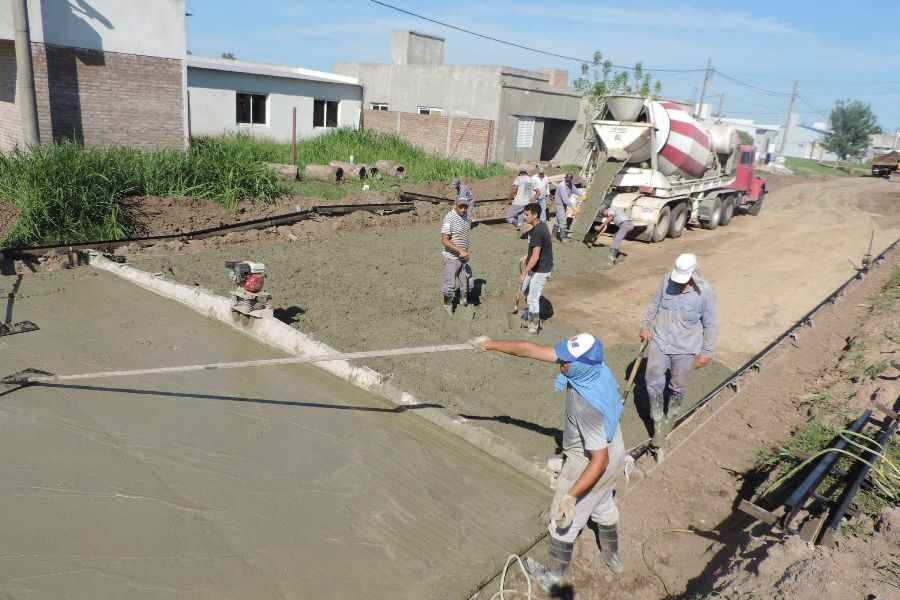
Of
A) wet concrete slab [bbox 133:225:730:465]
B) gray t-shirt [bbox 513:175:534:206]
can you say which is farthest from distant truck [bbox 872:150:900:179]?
wet concrete slab [bbox 133:225:730:465]

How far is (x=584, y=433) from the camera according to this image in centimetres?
384

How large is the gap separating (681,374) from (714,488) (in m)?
1.07

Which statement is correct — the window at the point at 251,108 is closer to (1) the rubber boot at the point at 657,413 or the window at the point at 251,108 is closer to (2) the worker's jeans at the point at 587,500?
(1) the rubber boot at the point at 657,413

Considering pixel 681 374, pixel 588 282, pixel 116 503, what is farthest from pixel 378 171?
pixel 116 503

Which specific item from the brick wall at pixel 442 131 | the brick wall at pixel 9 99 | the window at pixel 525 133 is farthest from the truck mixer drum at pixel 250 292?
the window at pixel 525 133

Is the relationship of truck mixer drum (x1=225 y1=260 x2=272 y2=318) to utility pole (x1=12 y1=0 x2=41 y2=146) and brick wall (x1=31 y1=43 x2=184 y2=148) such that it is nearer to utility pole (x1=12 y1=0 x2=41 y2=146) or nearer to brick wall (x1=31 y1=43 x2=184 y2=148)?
utility pole (x1=12 y1=0 x2=41 y2=146)

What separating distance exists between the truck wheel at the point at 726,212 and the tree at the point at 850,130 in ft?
172

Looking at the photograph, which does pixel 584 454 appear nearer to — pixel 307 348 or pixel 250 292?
pixel 307 348

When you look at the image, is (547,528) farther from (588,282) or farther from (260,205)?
(260,205)

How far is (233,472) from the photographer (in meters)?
4.60

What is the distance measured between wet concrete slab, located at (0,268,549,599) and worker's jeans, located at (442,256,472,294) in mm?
2723

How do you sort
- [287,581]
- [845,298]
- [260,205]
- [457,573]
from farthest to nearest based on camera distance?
[260,205] → [845,298] → [457,573] → [287,581]

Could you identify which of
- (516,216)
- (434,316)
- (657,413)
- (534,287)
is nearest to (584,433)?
(657,413)

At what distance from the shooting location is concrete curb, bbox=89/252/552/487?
16.8ft
